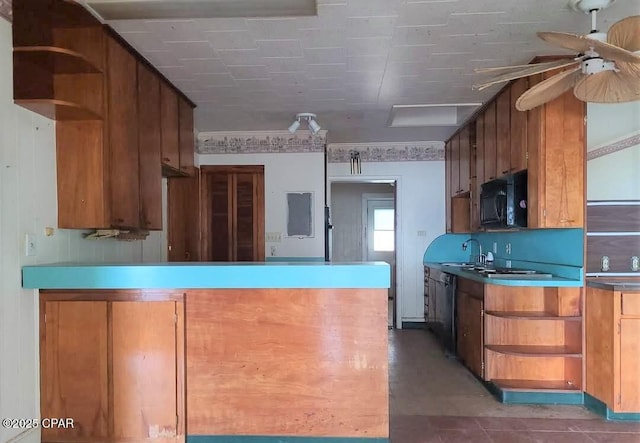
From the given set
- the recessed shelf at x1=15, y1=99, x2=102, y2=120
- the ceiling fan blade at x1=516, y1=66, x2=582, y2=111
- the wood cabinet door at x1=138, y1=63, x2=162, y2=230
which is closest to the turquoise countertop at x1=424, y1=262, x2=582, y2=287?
the ceiling fan blade at x1=516, y1=66, x2=582, y2=111

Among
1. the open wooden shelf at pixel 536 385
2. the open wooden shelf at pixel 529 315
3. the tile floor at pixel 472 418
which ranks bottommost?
the tile floor at pixel 472 418

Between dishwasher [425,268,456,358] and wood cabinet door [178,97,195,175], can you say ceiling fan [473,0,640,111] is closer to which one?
dishwasher [425,268,456,358]

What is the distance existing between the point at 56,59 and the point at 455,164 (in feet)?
13.6

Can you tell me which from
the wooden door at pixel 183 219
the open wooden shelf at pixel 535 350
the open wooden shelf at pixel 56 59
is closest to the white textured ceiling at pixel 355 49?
the open wooden shelf at pixel 56 59

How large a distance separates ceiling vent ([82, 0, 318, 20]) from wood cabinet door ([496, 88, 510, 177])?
191 centimetres

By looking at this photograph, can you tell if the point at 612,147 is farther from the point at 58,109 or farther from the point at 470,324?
the point at 58,109

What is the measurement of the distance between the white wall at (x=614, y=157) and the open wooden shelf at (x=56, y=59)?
3.26 metres

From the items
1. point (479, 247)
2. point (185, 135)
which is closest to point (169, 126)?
point (185, 135)

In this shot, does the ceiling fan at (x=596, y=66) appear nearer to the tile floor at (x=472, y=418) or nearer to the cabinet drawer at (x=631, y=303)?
the cabinet drawer at (x=631, y=303)

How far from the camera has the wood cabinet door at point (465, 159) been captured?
4457mm

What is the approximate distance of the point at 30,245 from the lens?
2.24 m

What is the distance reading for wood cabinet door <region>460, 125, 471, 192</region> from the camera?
14.6 ft

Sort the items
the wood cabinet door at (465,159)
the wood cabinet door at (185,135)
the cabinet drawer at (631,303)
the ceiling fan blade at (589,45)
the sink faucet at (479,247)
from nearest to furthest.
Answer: the ceiling fan blade at (589,45) → the cabinet drawer at (631,303) → the wood cabinet door at (185,135) → the wood cabinet door at (465,159) → the sink faucet at (479,247)

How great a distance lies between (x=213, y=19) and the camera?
2.31 metres
